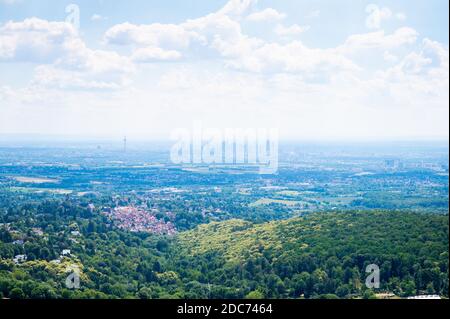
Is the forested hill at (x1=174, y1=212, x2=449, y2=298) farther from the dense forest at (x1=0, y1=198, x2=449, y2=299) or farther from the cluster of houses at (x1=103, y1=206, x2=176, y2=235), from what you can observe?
the cluster of houses at (x1=103, y1=206, x2=176, y2=235)

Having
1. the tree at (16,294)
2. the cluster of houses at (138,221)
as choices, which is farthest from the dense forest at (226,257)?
the cluster of houses at (138,221)

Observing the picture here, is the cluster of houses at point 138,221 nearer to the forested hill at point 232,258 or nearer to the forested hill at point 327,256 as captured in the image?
the forested hill at point 232,258

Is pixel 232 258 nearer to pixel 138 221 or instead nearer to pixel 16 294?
pixel 138 221

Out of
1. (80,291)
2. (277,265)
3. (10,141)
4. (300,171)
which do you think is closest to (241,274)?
(277,265)

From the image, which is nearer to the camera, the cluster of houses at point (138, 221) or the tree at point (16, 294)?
the tree at point (16, 294)

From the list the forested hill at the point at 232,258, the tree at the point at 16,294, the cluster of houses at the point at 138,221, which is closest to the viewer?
the tree at the point at 16,294

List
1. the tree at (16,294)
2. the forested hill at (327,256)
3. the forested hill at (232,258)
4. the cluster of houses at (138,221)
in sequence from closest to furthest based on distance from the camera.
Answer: the tree at (16,294) → the forested hill at (232,258) → the forested hill at (327,256) → the cluster of houses at (138,221)

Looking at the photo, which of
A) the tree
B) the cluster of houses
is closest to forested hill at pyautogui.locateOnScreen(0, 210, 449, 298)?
the tree
